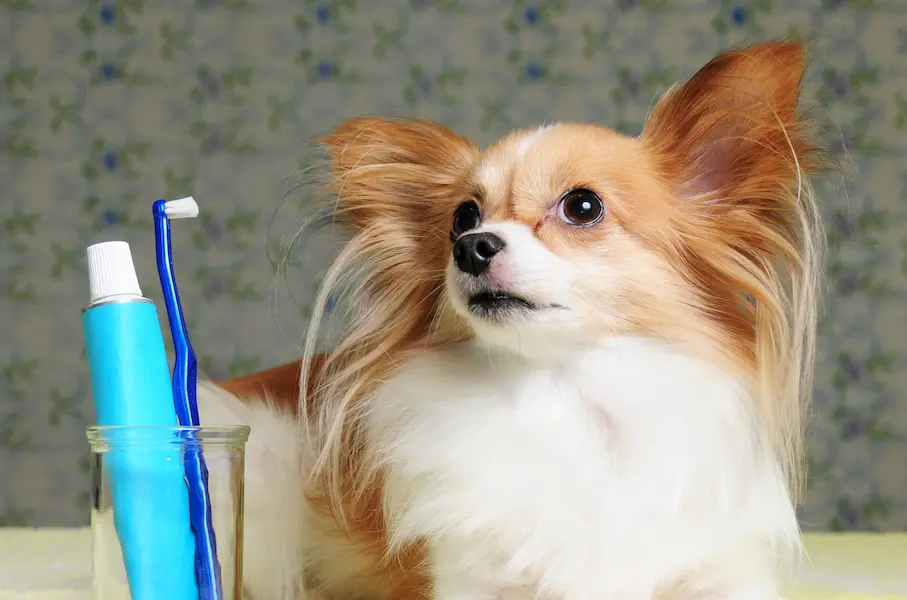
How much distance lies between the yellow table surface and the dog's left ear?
52 cm

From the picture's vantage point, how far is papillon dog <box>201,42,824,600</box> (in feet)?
3.14

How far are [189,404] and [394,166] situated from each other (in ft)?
1.47

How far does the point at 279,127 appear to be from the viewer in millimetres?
2709

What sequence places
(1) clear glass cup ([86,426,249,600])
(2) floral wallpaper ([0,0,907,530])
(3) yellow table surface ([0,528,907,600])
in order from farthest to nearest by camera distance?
(2) floral wallpaper ([0,0,907,530]) < (3) yellow table surface ([0,528,907,600]) < (1) clear glass cup ([86,426,249,600])

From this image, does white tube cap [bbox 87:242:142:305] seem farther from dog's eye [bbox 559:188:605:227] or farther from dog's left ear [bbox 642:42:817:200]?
dog's left ear [bbox 642:42:817:200]

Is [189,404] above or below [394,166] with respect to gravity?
below

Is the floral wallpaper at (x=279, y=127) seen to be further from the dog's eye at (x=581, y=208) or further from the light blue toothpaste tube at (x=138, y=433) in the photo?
the light blue toothpaste tube at (x=138, y=433)

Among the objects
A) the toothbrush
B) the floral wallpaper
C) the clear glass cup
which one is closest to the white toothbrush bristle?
the toothbrush

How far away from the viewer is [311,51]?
8.91ft

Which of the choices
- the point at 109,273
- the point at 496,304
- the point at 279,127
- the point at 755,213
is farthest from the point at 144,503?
the point at 279,127

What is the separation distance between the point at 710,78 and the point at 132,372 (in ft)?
2.20

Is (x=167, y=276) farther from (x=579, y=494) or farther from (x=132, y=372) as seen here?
(x=579, y=494)

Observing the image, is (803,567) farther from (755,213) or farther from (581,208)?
(581,208)

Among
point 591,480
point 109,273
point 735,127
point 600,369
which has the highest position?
point 735,127
